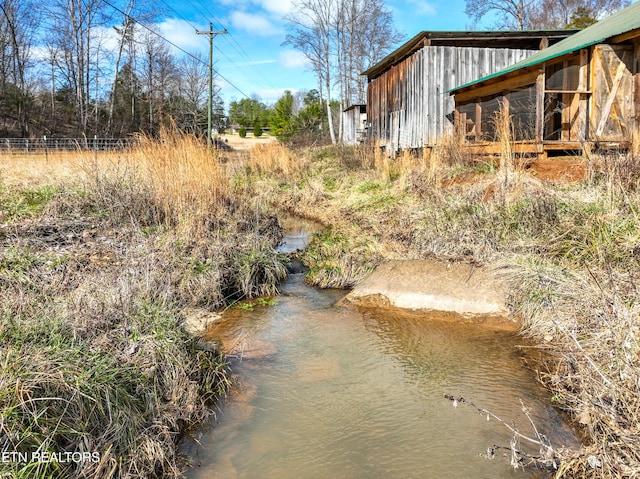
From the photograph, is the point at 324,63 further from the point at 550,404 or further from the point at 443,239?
the point at 550,404

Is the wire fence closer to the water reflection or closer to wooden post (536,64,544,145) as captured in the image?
the water reflection

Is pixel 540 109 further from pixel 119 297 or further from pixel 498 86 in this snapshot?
pixel 119 297

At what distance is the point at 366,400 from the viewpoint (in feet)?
11.7

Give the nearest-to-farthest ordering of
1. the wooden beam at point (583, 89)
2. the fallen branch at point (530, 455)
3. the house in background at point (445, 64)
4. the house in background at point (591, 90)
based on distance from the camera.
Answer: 1. the fallen branch at point (530, 455)
2. the house in background at point (591, 90)
3. the wooden beam at point (583, 89)
4. the house in background at point (445, 64)

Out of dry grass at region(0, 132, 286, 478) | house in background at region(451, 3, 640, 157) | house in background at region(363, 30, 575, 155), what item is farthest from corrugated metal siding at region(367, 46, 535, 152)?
dry grass at region(0, 132, 286, 478)

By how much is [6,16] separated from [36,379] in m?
37.2

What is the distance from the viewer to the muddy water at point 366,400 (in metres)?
2.88

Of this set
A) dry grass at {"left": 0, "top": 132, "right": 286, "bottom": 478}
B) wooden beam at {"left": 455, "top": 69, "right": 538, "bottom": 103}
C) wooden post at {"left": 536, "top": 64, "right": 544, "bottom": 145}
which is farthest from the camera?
wooden beam at {"left": 455, "top": 69, "right": 538, "bottom": 103}

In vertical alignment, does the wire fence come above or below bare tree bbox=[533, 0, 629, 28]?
below

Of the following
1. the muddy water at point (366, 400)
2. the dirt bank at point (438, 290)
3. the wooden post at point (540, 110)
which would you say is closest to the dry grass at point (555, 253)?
the dirt bank at point (438, 290)

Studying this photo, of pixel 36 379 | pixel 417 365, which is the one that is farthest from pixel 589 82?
pixel 36 379

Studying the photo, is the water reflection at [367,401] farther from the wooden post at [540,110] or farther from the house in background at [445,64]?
the house in background at [445,64]

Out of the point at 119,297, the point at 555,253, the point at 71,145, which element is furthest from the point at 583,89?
the point at 71,145

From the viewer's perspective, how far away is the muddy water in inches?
114
